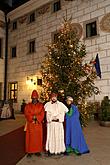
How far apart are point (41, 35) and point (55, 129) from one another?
39.4 ft

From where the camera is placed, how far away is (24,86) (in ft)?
57.6

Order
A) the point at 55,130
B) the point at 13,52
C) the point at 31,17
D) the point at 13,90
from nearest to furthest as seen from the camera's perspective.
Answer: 1. the point at 55,130
2. the point at 31,17
3. the point at 13,90
4. the point at 13,52

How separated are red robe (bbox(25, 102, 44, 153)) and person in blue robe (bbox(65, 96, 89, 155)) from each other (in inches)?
30.0

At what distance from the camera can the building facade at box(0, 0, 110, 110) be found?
43.4ft

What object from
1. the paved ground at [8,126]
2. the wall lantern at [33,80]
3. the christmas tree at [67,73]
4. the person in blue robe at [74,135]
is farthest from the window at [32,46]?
the person in blue robe at [74,135]

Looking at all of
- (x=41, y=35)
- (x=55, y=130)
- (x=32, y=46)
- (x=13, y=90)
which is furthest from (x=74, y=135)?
(x=13, y=90)

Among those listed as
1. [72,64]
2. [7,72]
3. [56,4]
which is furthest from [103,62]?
[7,72]

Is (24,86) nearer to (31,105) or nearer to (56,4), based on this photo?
(56,4)

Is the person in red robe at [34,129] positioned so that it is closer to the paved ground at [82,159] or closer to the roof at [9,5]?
the paved ground at [82,159]

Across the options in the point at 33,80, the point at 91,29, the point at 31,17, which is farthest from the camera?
the point at 31,17

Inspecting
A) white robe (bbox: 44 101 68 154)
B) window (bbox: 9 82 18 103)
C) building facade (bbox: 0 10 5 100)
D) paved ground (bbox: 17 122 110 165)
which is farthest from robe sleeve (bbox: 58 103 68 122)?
building facade (bbox: 0 10 5 100)

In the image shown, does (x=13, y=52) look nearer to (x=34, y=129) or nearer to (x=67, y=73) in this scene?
(x=67, y=73)

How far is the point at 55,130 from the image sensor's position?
6.02 meters

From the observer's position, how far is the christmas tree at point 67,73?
8391 millimetres
